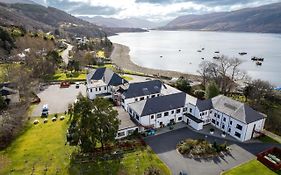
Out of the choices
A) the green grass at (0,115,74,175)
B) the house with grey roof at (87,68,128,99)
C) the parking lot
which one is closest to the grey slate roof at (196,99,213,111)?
the house with grey roof at (87,68,128,99)

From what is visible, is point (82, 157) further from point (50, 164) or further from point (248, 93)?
point (248, 93)

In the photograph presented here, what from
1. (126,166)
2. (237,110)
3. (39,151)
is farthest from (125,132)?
(237,110)

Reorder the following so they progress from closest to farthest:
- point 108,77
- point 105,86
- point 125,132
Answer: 1. point 125,132
2. point 105,86
3. point 108,77

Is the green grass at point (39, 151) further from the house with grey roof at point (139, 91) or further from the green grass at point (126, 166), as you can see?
the house with grey roof at point (139, 91)

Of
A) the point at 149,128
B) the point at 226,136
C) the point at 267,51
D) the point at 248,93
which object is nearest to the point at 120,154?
the point at 149,128

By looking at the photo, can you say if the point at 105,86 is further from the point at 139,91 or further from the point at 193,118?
the point at 193,118

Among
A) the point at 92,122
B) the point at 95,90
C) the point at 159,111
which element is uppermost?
the point at 92,122

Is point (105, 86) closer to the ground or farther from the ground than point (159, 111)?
farther from the ground

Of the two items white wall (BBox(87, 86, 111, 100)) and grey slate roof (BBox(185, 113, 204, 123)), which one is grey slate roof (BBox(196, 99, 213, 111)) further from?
white wall (BBox(87, 86, 111, 100))
